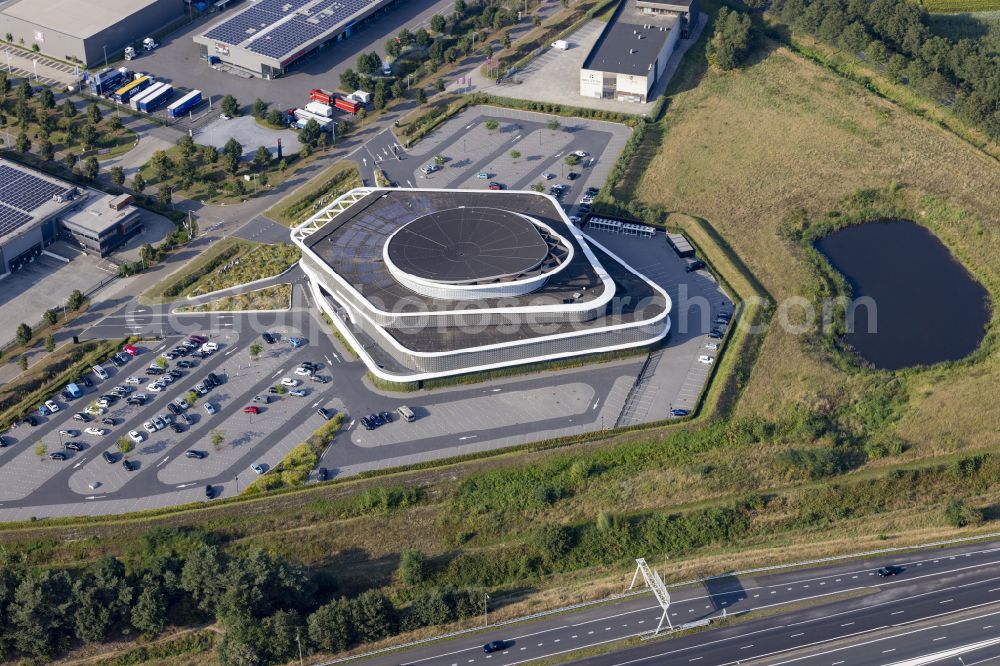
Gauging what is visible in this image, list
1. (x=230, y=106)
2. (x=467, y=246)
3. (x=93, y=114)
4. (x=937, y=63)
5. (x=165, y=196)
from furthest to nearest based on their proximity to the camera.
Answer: (x=937, y=63) → (x=230, y=106) → (x=93, y=114) → (x=165, y=196) → (x=467, y=246)

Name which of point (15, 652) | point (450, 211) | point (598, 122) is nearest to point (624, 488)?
point (450, 211)

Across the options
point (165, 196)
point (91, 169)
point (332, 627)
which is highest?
point (91, 169)

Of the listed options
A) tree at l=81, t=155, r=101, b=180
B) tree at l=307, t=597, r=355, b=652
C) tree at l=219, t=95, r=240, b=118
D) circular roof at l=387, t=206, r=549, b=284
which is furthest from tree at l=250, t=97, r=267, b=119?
tree at l=307, t=597, r=355, b=652

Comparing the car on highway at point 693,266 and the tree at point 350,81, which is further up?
the tree at point 350,81

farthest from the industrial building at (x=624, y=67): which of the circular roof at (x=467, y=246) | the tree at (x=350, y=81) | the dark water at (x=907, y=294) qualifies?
the circular roof at (x=467, y=246)

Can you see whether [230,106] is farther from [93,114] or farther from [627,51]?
[627,51]

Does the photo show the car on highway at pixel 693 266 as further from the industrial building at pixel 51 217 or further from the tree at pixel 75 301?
the tree at pixel 75 301

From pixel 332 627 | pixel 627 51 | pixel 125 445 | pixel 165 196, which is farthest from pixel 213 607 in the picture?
pixel 627 51
